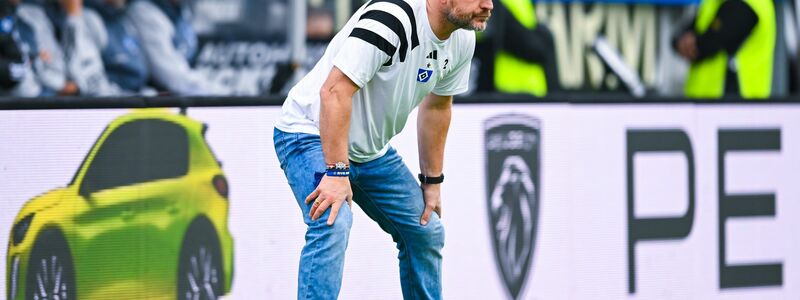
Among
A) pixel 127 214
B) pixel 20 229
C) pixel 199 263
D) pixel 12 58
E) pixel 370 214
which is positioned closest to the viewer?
pixel 370 214

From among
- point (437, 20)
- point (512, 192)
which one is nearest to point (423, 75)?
point (437, 20)

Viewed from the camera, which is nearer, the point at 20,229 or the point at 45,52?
the point at 20,229

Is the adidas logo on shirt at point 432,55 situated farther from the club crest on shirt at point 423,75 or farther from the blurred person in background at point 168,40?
the blurred person in background at point 168,40

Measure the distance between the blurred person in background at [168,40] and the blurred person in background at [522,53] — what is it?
212cm

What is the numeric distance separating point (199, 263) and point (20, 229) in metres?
0.79

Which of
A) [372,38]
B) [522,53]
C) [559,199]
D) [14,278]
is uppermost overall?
[522,53]

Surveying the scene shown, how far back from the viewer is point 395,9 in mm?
4789

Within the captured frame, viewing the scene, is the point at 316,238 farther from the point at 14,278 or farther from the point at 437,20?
the point at 14,278

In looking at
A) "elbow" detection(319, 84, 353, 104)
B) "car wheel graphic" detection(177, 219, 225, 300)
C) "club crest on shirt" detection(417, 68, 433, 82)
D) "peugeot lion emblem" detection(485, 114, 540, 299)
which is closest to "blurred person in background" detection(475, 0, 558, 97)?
"peugeot lion emblem" detection(485, 114, 540, 299)

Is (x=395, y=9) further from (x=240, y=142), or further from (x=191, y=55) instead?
(x=191, y=55)

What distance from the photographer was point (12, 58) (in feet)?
26.4

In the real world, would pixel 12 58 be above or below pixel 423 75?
above

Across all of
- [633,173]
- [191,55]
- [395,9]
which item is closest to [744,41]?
[633,173]

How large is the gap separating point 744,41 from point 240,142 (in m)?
4.69
